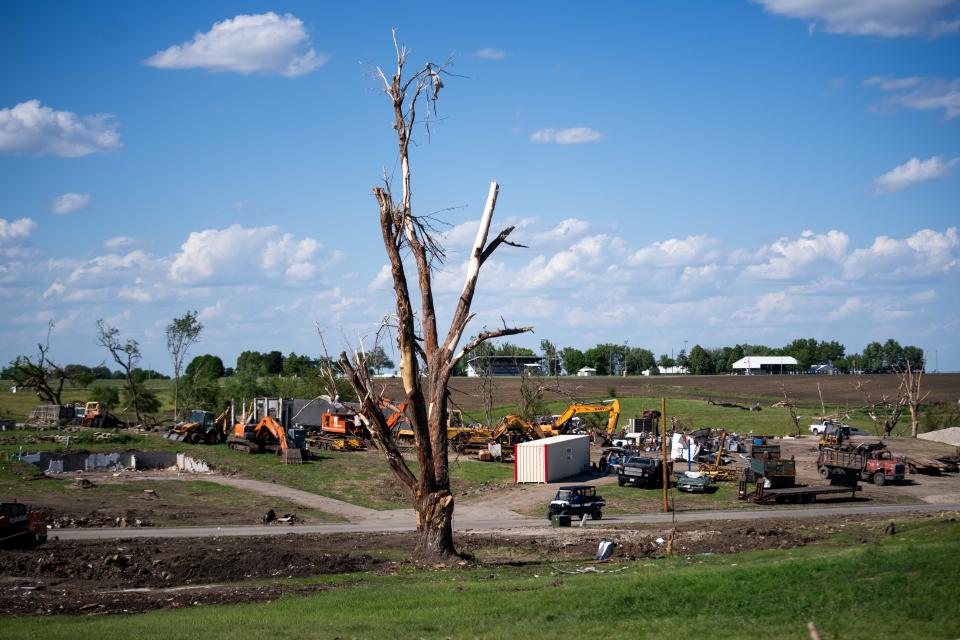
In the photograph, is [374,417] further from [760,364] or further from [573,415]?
[760,364]

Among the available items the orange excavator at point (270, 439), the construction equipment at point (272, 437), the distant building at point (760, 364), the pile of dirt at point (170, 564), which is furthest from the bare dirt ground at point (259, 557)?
the distant building at point (760, 364)

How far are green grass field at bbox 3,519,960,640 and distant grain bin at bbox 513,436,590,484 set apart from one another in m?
29.6

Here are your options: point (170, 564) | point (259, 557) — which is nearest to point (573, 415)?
point (259, 557)

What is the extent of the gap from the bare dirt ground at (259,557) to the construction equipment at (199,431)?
1042 inches

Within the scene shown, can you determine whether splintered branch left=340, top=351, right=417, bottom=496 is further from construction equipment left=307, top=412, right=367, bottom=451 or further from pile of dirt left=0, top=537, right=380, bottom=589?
construction equipment left=307, top=412, right=367, bottom=451

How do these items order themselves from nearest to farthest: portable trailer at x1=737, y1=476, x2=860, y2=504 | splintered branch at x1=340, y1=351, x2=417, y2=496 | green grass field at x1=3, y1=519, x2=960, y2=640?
green grass field at x1=3, y1=519, x2=960, y2=640
splintered branch at x1=340, y1=351, x2=417, y2=496
portable trailer at x1=737, y1=476, x2=860, y2=504

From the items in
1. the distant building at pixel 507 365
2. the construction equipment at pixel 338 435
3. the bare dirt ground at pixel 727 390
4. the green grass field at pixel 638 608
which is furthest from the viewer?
the bare dirt ground at pixel 727 390

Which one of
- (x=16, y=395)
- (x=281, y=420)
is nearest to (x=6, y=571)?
(x=281, y=420)

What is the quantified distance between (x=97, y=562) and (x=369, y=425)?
8305mm

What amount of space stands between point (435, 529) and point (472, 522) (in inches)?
645

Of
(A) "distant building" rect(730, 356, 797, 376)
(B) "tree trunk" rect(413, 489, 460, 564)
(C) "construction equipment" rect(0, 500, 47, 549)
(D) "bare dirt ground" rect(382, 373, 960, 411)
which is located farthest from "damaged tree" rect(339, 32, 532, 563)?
(A) "distant building" rect(730, 356, 797, 376)

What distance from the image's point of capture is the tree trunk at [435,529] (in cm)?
2064

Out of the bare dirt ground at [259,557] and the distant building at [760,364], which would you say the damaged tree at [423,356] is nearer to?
the bare dirt ground at [259,557]

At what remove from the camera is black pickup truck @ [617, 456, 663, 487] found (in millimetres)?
44156
